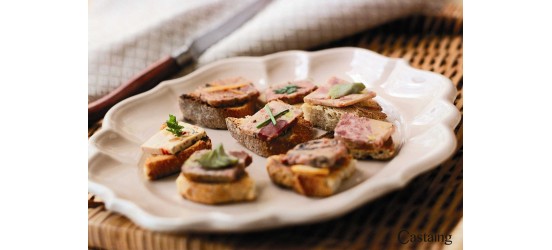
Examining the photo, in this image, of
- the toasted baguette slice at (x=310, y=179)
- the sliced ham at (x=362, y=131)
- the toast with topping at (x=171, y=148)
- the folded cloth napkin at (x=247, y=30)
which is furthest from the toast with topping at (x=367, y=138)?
the folded cloth napkin at (x=247, y=30)

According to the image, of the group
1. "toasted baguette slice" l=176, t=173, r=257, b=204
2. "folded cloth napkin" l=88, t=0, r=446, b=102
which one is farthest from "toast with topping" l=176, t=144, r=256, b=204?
"folded cloth napkin" l=88, t=0, r=446, b=102

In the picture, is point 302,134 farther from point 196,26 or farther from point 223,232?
point 196,26

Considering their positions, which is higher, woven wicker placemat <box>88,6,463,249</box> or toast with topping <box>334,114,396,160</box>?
toast with topping <box>334,114,396,160</box>

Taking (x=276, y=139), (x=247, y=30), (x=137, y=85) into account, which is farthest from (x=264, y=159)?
(x=247, y=30)

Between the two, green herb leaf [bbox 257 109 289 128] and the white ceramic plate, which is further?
green herb leaf [bbox 257 109 289 128]

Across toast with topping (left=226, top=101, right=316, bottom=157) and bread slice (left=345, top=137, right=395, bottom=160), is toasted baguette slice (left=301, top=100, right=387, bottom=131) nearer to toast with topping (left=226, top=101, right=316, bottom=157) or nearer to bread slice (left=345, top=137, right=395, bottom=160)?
toast with topping (left=226, top=101, right=316, bottom=157)

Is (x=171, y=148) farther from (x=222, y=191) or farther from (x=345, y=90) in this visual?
(x=345, y=90)
